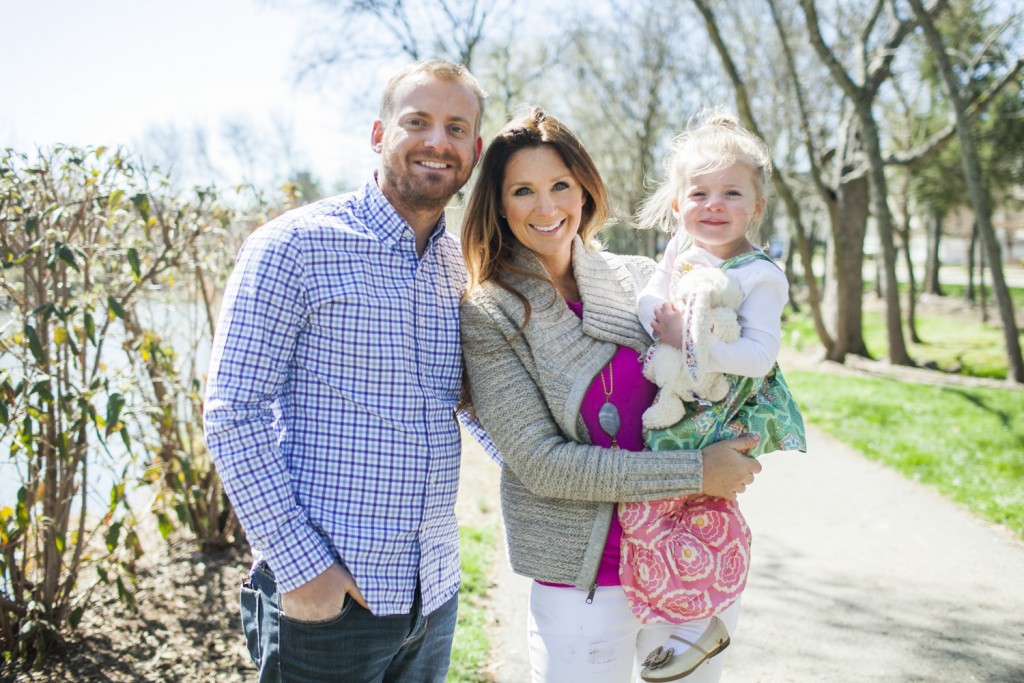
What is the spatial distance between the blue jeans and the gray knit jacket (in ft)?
1.36

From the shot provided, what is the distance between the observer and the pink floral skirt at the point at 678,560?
2.16m

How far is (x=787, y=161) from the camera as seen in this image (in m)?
23.3

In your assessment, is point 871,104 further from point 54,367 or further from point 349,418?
point 349,418

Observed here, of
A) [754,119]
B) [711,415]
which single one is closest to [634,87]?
[754,119]

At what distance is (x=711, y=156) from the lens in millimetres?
2387

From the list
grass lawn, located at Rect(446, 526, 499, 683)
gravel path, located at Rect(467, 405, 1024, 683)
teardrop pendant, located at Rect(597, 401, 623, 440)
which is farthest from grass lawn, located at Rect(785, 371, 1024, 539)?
teardrop pendant, located at Rect(597, 401, 623, 440)

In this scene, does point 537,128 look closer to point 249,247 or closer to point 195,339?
point 249,247

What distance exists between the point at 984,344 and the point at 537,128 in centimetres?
1721

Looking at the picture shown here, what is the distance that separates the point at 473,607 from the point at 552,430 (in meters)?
2.69

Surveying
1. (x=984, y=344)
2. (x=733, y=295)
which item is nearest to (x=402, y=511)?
(x=733, y=295)

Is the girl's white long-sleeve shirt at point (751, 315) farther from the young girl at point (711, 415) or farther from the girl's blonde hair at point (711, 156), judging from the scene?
the girl's blonde hair at point (711, 156)

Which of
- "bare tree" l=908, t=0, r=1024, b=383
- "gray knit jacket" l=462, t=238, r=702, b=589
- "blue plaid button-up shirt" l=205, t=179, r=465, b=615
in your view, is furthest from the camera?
"bare tree" l=908, t=0, r=1024, b=383

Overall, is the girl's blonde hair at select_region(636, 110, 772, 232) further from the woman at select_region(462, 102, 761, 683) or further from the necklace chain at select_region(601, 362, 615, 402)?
the necklace chain at select_region(601, 362, 615, 402)

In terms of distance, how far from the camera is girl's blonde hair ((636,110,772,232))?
2391 mm
